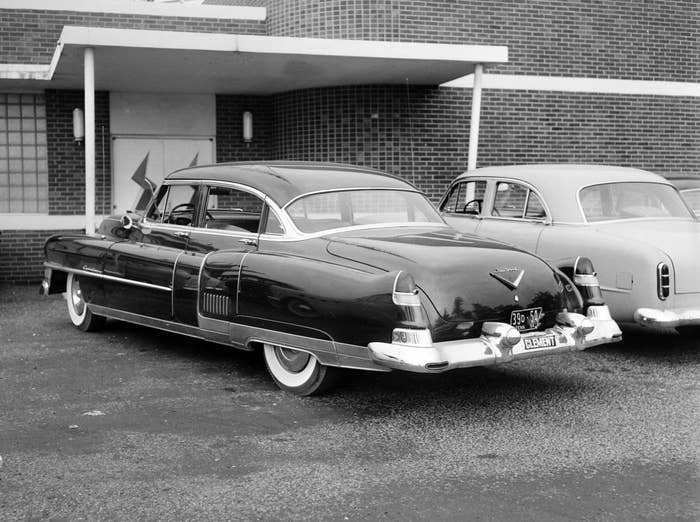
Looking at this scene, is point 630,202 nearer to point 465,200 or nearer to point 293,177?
point 465,200

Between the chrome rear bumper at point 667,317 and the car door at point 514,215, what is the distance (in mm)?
1320

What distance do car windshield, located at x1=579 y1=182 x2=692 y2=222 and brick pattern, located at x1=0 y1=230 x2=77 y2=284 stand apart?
8.89 metres

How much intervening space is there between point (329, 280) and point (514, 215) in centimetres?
348

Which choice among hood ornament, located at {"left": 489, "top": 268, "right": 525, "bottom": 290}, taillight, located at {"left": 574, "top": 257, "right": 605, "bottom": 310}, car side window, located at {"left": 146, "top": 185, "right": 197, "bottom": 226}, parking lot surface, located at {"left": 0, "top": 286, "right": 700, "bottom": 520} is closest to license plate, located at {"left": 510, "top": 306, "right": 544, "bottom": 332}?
hood ornament, located at {"left": 489, "top": 268, "right": 525, "bottom": 290}

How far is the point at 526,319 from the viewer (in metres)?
5.54

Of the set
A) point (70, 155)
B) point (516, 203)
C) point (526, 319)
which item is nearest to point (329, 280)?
point (526, 319)

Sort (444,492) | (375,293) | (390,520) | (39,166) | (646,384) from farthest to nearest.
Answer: (39,166) → (646,384) → (375,293) → (444,492) → (390,520)

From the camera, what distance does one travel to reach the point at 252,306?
19.1 ft

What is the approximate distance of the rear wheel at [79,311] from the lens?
8.29m

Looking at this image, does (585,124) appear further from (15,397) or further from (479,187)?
(15,397)

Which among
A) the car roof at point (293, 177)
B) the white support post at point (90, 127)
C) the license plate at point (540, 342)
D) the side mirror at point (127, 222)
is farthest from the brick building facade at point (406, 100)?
the license plate at point (540, 342)

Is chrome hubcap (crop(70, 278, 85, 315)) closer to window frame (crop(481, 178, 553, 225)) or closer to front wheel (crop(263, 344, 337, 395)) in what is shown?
front wheel (crop(263, 344, 337, 395))

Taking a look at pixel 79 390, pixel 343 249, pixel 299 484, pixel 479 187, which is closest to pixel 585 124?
pixel 479 187

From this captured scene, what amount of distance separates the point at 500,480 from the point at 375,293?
4.72 ft
